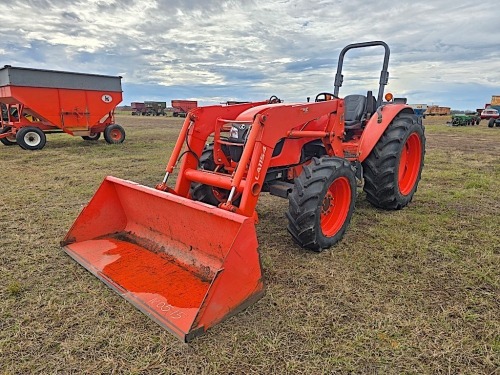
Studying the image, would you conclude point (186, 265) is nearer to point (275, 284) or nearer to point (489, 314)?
point (275, 284)

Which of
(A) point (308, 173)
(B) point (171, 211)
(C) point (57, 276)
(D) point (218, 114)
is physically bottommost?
(C) point (57, 276)

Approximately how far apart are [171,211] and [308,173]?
1.34 metres

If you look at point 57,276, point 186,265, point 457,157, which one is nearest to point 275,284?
point 186,265

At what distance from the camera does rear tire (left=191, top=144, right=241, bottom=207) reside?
4137 mm

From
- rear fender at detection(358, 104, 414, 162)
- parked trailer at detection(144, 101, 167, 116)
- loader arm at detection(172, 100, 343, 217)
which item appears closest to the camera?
loader arm at detection(172, 100, 343, 217)

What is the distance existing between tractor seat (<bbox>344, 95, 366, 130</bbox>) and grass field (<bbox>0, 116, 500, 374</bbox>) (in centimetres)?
122

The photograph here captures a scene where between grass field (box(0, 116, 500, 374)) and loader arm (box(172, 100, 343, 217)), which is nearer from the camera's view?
grass field (box(0, 116, 500, 374))

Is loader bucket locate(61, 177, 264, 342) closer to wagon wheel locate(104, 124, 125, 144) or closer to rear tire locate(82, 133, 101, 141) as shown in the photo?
wagon wheel locate(104, 124, 125, 144)

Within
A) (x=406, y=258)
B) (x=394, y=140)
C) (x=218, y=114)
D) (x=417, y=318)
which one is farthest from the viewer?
(x=394, y=140)

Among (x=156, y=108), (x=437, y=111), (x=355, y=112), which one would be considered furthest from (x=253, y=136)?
(x=437, y=111)

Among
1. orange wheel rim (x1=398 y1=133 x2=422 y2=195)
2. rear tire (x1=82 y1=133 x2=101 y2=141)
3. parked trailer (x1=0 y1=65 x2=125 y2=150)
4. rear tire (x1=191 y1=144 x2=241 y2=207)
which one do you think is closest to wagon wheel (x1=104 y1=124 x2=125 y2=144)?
parked trailer (x1=0 y1=65 x2=125 y2=150)

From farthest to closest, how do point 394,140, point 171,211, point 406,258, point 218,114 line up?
point 394,140
point 218,114
point 406,258
point 171,211

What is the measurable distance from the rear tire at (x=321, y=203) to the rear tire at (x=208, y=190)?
1076 mm

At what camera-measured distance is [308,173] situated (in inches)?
136
